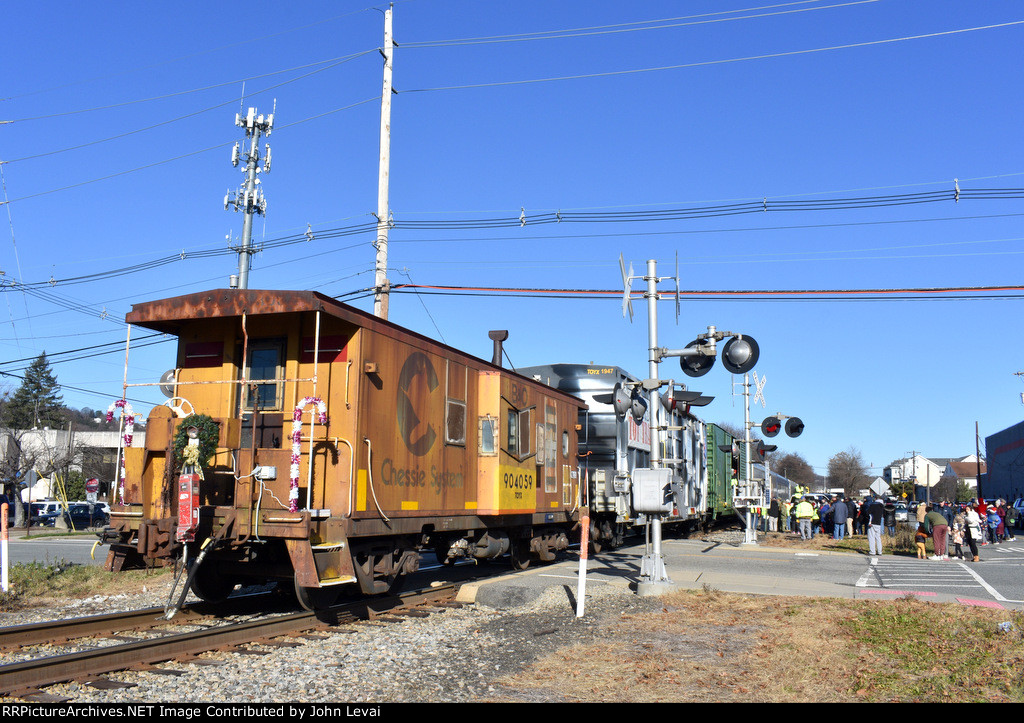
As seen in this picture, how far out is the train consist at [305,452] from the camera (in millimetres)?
8383

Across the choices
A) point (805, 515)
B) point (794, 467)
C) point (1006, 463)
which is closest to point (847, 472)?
point (794, 467)

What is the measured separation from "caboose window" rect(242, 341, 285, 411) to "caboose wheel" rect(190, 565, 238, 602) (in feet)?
7.05

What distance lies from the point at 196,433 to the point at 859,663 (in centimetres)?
675

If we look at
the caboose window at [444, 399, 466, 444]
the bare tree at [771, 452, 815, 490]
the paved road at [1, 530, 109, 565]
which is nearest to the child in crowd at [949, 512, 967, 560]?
the caboose window at [444, 399, 466, 444]

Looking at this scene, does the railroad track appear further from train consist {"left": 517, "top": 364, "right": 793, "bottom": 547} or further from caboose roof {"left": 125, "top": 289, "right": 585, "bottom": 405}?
train consist {"left": 517, "top": 364, "right": 793, "bottom": 547}

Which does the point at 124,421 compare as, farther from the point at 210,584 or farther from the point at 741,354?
the point at 741,354

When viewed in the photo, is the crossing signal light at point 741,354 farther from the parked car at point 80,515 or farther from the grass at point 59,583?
the parked car at point 80,515

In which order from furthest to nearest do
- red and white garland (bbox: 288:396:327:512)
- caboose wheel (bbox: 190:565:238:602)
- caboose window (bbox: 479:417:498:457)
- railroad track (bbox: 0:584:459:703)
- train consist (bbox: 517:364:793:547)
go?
train consist (bbox: 517:364:793:547), caboose window (bbox: 479:417:498:457), caboose wheel (bbox: 190:565:238:602), red and white garland (bbox: 288:396:327:512), railroad track (bbox: 0:584:459:703)

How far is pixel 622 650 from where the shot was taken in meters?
7.81

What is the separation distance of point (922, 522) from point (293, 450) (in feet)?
55.5

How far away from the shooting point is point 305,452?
869 cm

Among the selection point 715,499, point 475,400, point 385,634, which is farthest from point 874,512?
Result: point 385,634

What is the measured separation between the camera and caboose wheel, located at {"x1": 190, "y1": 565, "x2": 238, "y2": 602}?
383 inches

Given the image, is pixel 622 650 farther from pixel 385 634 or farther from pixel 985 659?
pixel 985 659
